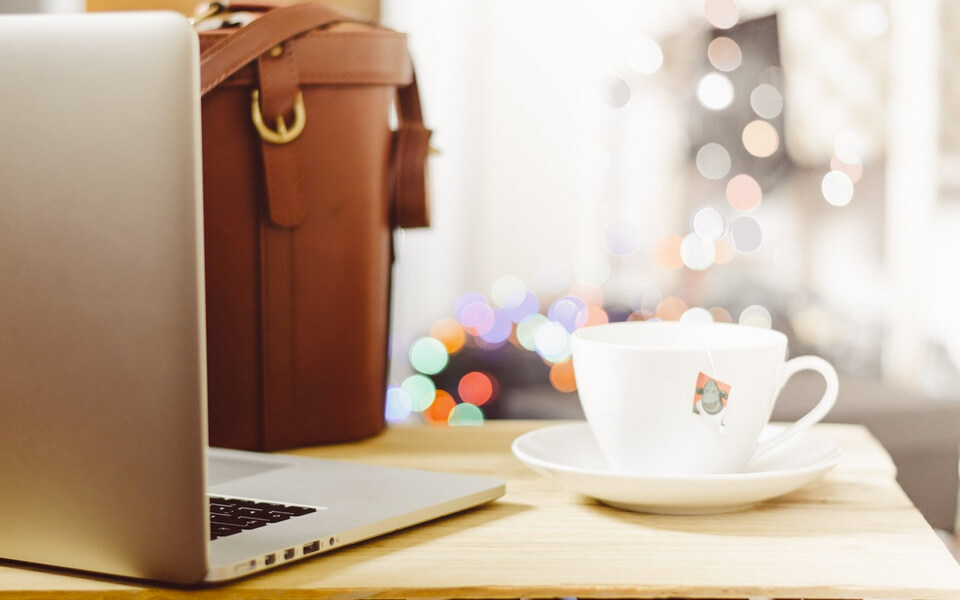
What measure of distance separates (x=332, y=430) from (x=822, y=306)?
2323mm

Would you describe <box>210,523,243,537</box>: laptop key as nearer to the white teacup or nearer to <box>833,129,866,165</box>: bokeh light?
the white teacup

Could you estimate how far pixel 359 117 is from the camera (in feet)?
2.43

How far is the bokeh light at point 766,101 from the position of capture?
280 centimetres

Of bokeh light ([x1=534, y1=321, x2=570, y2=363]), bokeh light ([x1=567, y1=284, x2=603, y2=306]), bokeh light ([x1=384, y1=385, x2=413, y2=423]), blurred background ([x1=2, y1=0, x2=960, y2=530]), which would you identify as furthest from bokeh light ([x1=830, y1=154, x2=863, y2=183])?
bokeh light ([x1=384, y1=385, x2=413, y2=423])

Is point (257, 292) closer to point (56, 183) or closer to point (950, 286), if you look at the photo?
point (56, 183)

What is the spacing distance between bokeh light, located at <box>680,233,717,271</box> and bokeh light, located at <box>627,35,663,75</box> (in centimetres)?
51

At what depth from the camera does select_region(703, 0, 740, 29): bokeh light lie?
2.85m

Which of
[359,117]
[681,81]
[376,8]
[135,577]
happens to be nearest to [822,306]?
[681,81]

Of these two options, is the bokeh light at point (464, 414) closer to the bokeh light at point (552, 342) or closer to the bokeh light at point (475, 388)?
the bokeh light at point (475, 388)

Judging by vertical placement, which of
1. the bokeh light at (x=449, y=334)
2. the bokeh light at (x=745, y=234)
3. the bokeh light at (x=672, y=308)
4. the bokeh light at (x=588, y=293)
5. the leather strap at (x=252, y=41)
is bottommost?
the bokeh light at (x=449, y=334)

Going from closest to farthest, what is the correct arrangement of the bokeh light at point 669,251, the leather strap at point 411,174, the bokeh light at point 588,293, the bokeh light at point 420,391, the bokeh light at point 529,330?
1. the leather strap at point 411,174
2. the bokeh light at point 420,391
3. the bokeh light at point 529,330
4. the bokeh light at point 588,293
5. the bokeh light at point 669,251

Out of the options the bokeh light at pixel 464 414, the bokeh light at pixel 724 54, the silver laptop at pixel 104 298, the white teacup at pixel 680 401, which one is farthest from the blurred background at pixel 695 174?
the silver laptop at pixel 104 298

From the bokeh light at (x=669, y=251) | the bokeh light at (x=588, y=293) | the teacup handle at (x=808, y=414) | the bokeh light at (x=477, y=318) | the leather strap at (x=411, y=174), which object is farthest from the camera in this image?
the bokeh light at (x=669, y=251)

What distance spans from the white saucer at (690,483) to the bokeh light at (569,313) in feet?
5.50
